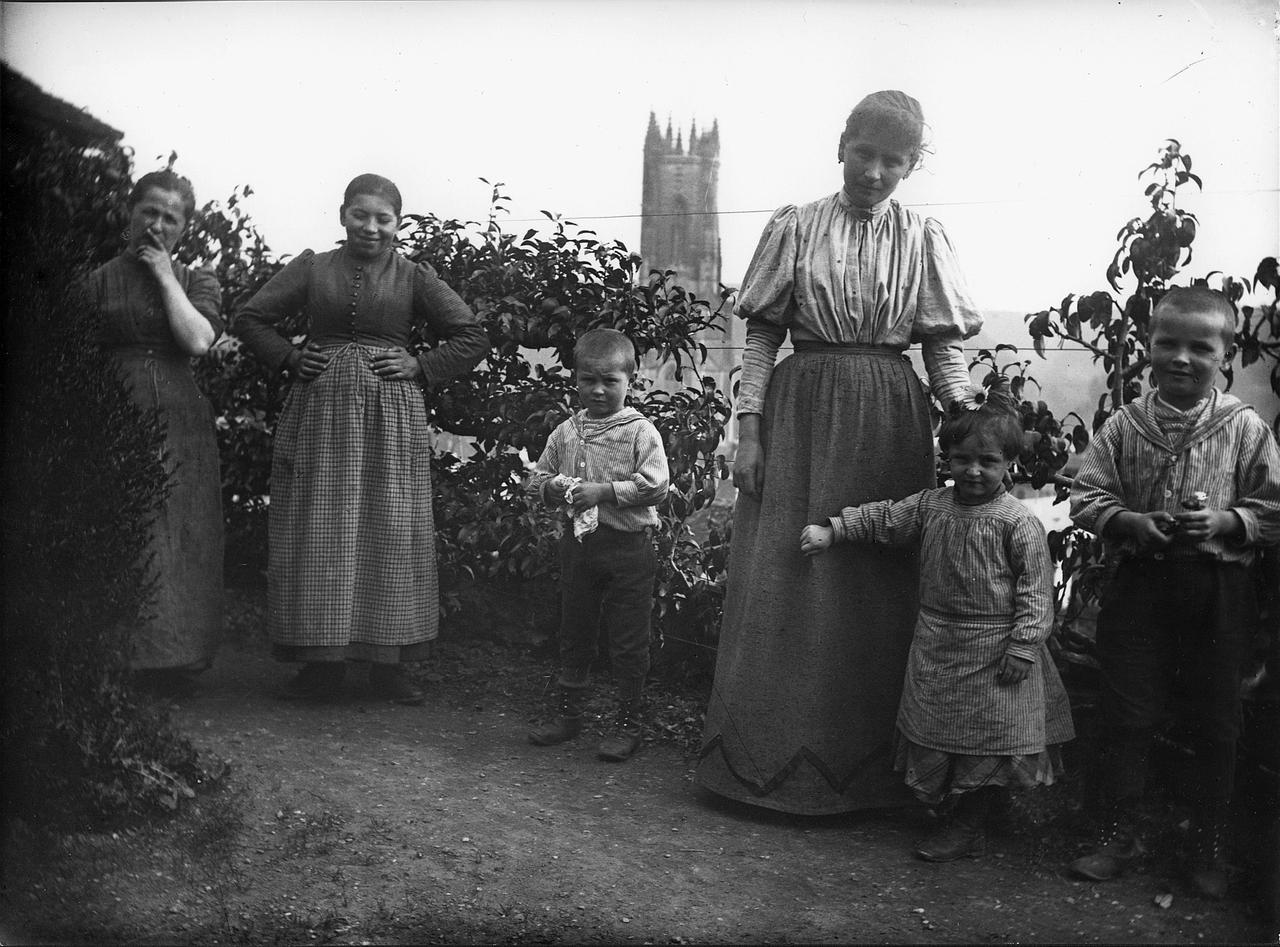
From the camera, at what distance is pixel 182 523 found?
3.94 meters

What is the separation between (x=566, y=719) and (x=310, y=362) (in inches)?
61.1

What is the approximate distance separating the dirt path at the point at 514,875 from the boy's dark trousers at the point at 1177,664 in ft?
0.96

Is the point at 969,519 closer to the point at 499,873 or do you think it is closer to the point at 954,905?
the point at 954,905

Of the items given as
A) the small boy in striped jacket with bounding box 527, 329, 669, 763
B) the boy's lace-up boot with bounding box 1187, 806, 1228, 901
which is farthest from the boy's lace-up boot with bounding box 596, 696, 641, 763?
the boy's lace-up boot with bounding box 1187, 806, 1228, 901

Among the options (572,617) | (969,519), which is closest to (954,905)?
(969,519)

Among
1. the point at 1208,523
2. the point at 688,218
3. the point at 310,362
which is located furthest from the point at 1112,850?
the point at 310,362

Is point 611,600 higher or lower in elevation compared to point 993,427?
lower

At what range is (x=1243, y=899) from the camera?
110 inches

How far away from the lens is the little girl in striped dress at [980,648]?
3.03 metres

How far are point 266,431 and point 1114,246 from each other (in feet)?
11.0

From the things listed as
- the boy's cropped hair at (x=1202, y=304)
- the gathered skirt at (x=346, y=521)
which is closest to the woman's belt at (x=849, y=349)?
the boy's cropped hair at (x=1202, y=304)

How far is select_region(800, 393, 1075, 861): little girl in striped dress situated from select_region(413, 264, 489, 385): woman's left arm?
1.83 meters

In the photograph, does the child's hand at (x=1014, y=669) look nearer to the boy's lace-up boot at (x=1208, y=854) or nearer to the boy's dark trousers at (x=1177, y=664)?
the boy's dark trousers at (x=1177, y=664)

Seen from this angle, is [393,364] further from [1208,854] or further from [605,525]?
[1208,854]
